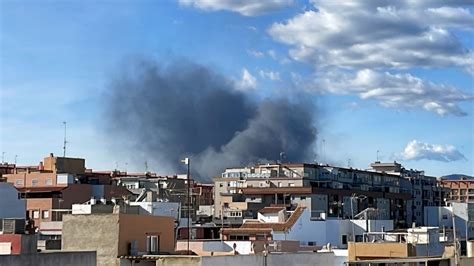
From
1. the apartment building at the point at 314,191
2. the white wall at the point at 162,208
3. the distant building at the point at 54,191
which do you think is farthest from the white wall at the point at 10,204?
the apartment building at the point at 314,191

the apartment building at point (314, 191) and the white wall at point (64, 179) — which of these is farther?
the apartment building at point (314, 191)

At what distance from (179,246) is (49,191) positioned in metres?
74.0

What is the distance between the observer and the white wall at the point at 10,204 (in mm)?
68938

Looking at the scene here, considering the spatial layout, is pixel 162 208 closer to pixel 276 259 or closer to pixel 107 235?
pixel 276 259

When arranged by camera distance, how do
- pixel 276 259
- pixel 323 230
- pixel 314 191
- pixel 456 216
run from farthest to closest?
pixel 314 191
pixel 456 216
pixel 323 230
pixel 276 259

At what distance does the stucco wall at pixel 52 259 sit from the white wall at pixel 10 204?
37972 mm

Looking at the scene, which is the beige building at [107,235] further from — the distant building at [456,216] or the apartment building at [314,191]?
the distant building at [456,216]

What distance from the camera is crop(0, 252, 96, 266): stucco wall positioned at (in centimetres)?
2958

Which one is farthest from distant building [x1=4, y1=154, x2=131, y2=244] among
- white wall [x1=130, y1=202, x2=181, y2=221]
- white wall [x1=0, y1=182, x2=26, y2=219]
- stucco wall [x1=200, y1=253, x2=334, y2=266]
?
stucco wall [x1=200, y1=253, x2=334, y2=266]

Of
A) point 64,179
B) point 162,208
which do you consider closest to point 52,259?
point 162,208

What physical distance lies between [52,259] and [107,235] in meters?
7.25

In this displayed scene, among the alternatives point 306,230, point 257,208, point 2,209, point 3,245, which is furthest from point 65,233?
point 257,208

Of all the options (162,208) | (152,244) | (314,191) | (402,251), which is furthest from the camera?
(314,191)

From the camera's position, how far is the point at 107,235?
3825 centimetres
